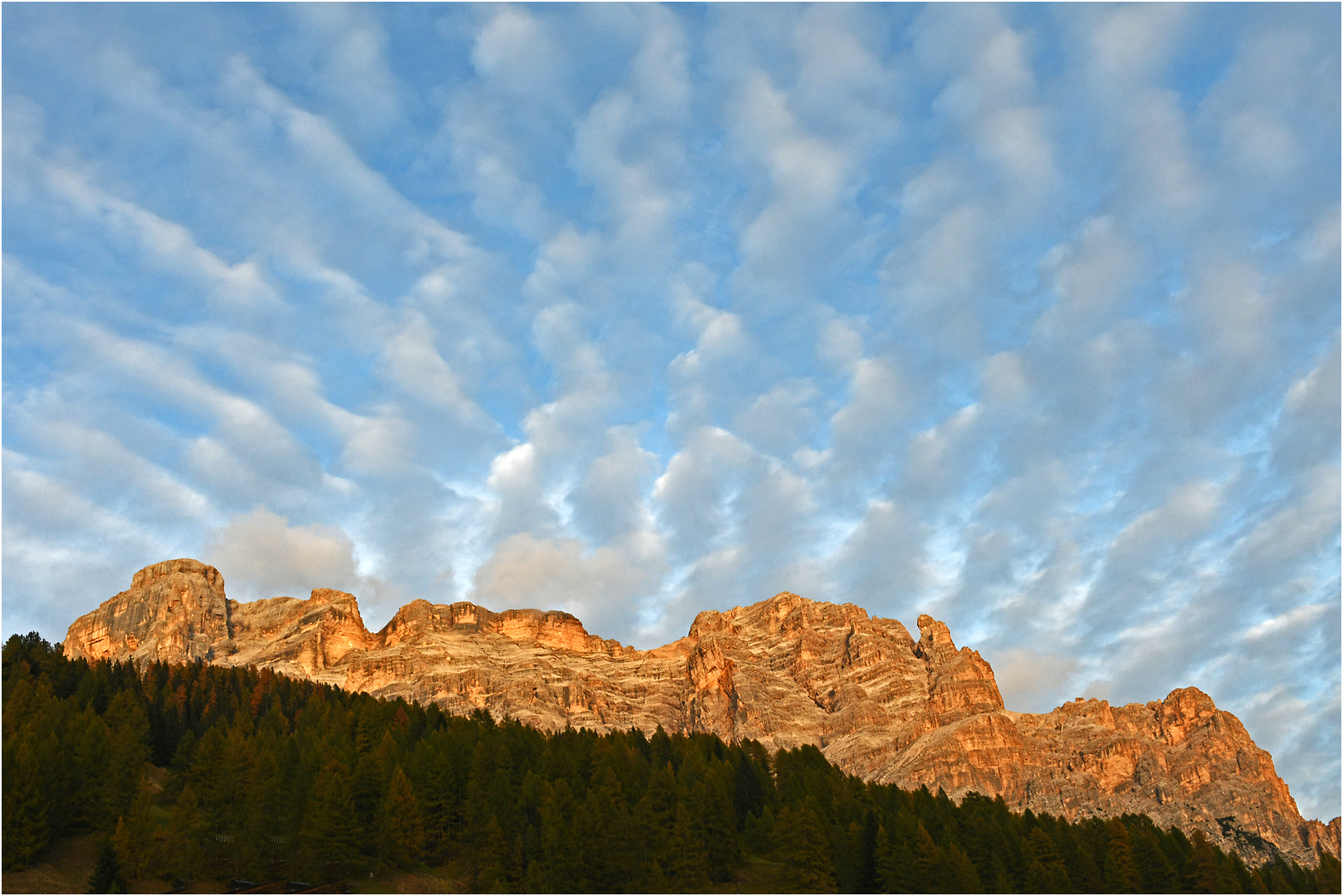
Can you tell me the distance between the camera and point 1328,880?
121 metres

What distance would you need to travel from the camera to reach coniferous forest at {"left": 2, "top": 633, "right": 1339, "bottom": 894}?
294 ft

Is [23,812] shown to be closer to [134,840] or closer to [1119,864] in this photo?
[134,840]

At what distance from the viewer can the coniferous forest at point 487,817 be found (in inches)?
3531

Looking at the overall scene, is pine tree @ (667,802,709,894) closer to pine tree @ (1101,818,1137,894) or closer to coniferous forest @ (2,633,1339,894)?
coniferous forest @ (2,633,1339,894)

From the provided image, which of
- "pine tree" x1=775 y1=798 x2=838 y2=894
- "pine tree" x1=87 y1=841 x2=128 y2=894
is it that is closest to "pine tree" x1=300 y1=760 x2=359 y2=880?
"pine tree" x1=87 y1=841 x2=128 y2=894

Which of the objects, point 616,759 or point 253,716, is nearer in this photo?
point 616,759

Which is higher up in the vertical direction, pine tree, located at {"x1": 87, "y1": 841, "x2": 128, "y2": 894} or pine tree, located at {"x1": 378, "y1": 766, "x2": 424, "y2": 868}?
pine tree, located at {"x1": 378, "y1": 766, "x2": 424, "y2": 868}

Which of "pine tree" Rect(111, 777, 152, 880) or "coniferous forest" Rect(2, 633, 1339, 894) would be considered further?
"coniferous forest" Rect(2, 633, 1339, 894)

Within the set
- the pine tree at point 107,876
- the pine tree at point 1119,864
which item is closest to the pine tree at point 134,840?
the pine tree at point 107,876

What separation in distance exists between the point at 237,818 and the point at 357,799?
11712 mm

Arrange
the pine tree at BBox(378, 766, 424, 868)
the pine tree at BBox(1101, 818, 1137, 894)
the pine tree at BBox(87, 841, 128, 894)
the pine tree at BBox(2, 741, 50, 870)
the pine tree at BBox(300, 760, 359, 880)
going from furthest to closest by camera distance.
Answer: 1. the pine tree at BBox(1101, 818, 1137, 894)
2. the pine tree at BBox(378, 766, 424, 868)
3. the pine tree at BBox(300, 760, 359, 880)
4. the pine tree at BBox(2, 741, 50, 870)
5. the pine tree at BBox(87, 841, 128, 894)

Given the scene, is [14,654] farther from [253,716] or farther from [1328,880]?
[1328,880]

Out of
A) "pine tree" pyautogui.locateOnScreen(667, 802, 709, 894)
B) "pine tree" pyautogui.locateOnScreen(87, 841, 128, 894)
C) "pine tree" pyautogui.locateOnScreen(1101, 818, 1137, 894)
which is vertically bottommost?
"pine tree" pyautogui.locateOnScreen(87, 841, 128, 894)

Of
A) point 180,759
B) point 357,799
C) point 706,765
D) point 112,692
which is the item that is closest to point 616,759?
point 706,765
